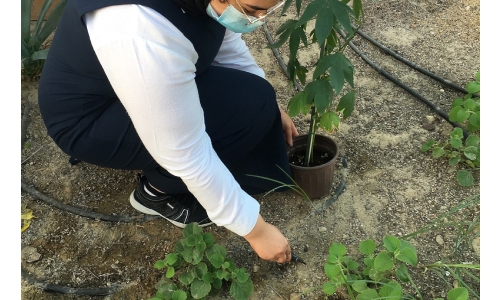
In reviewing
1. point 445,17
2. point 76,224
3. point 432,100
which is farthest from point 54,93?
point 445,17

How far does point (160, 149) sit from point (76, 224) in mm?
827

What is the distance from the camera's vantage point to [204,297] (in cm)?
138

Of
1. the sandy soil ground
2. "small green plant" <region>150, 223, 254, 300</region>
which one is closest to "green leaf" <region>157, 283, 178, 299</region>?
"small green plant" <region>150, 223, 254, 300</region>

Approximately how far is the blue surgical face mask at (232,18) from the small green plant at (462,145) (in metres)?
1.06

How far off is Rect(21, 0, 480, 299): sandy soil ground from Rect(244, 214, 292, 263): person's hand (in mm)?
224

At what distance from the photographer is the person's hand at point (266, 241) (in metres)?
1.20

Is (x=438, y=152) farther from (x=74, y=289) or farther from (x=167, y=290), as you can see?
(x=74, y=289)

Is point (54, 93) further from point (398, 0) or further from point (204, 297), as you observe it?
point (398, 0)

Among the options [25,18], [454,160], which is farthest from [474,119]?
[25,18]

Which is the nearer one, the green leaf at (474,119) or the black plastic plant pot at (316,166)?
the black plastic plant pot at (316,166)

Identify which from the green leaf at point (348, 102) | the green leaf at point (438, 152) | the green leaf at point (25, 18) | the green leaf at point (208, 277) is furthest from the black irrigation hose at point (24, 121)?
the green leaf at point (438, 152)

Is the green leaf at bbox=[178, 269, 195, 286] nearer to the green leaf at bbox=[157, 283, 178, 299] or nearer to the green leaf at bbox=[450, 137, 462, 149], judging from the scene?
the green leaf at bbox=[157, 283, 178, 299]

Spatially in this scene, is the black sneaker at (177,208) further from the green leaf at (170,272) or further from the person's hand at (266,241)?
the person's hand at (266,241)

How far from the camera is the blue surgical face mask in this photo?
100cm
